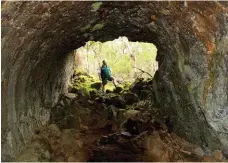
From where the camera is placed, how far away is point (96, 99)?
1376cm

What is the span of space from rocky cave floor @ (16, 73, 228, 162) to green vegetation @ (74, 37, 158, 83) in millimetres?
7148

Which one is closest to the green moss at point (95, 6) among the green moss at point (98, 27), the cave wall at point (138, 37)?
the cave wall at point (138, 37)

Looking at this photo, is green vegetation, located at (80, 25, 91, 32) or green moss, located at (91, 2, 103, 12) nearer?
green moss, located at (91, 2, 103, 12)

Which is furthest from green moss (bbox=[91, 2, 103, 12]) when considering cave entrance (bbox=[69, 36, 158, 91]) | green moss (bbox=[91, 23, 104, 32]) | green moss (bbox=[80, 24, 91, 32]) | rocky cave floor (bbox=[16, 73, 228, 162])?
cave entrance (bbox=[69, 36, 158, 91])

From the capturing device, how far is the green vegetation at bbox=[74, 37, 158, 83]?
20.5 m

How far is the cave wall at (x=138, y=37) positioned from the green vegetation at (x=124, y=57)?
11535mm

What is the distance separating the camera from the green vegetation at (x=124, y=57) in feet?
67.4

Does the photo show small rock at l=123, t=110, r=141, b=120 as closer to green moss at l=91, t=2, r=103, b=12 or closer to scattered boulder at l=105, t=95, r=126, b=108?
scattered boulder at l=105, t=95, r=126, b=108

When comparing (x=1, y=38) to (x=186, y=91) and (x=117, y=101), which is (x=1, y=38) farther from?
(x=117, y=101)

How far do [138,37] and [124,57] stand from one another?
41.9 feet

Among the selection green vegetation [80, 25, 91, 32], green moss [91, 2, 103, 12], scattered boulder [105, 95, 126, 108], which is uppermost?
green moss [91, 2, 103, 12]

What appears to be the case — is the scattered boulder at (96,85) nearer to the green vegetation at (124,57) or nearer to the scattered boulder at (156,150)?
the green vegetation at (124,57)

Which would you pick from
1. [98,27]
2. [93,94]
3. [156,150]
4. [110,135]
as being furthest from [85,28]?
[93,94]

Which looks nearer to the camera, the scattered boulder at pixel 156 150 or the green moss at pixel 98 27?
the scattered boulder at pixel 156 150
